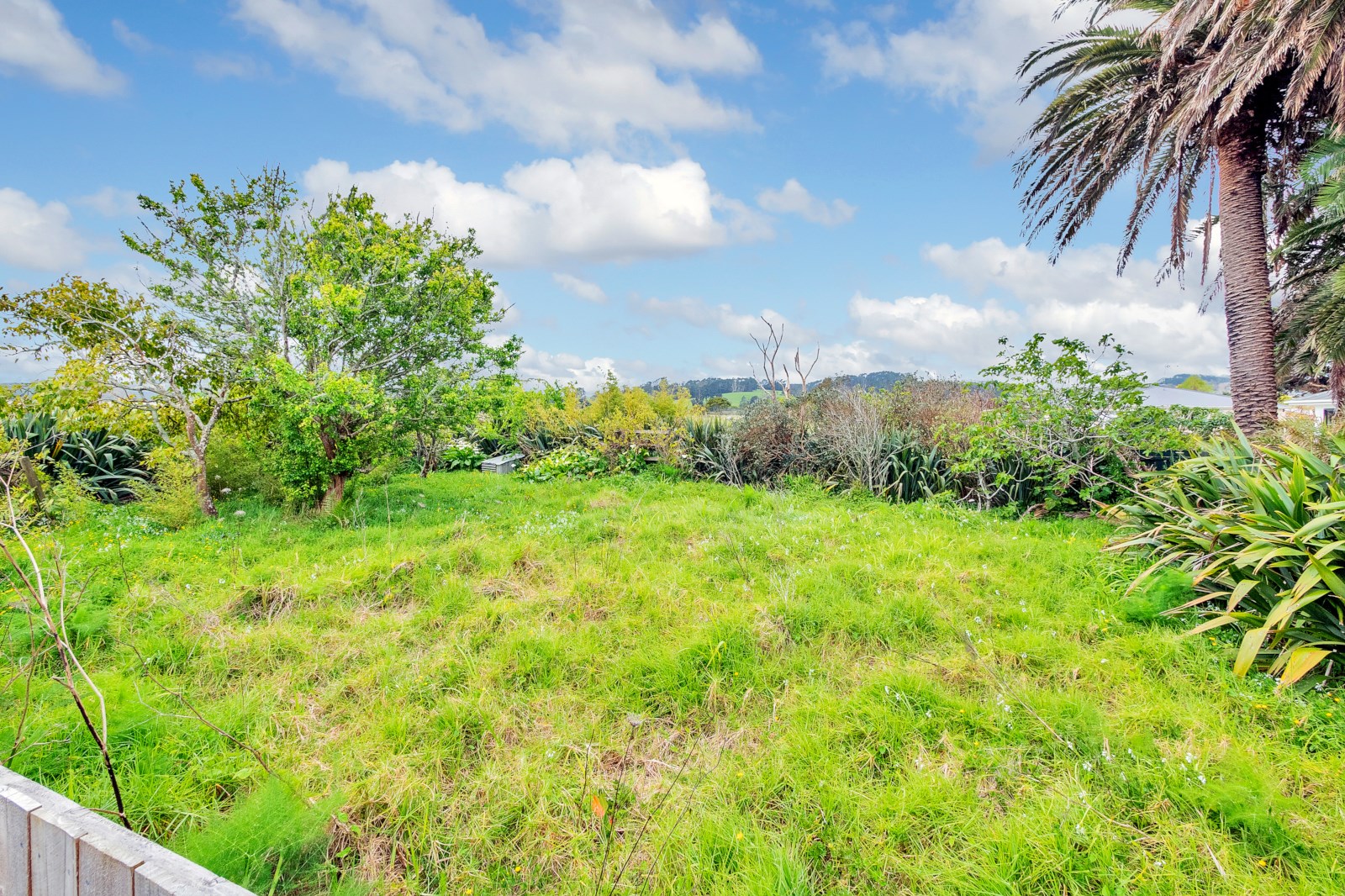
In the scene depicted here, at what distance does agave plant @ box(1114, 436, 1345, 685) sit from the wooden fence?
4.21 m

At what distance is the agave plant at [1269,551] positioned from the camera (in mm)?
2900

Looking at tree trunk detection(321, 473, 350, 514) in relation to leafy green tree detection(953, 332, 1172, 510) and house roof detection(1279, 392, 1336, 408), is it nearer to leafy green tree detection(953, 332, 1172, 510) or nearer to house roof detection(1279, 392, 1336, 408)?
leafy green tree detection(953, 332, 1172, 510)

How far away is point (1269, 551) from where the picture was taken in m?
3.15

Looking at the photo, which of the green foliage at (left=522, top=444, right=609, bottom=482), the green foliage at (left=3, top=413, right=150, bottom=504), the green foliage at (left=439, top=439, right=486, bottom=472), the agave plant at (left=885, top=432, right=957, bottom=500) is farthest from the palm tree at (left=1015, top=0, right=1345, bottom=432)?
the green foliage at (left=3, top=413, right=150, bottom=504)

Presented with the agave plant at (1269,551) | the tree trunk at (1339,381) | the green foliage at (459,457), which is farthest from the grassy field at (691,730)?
the tree trunk at (1339,381)

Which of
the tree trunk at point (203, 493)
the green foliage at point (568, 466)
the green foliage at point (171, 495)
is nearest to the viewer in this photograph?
the green foliage at point (171, 495)

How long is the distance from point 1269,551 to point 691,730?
3233 mm

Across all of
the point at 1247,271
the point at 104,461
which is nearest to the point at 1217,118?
the point at 1247,271

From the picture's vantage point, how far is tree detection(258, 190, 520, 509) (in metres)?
6.33

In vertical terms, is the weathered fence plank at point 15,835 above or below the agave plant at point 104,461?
below

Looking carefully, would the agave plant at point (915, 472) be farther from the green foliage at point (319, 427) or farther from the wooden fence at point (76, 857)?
the wooden fence at point (76, 857)

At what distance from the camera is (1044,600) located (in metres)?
4.11

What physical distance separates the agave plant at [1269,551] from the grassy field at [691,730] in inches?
8.7

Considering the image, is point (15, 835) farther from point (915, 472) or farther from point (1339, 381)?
point (1339, 381)
